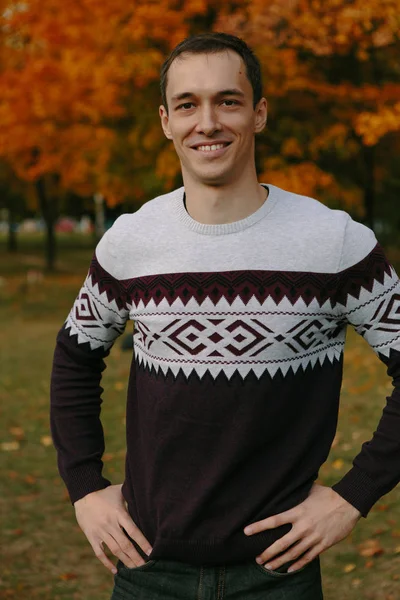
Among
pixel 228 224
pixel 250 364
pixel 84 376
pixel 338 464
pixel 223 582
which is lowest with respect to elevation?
pixel 338 464

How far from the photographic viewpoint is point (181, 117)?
240cm

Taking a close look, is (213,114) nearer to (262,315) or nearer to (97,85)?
(262,315)

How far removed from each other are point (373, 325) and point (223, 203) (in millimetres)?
542

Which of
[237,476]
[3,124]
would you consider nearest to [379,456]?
[237,476]

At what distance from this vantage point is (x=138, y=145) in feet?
61.0

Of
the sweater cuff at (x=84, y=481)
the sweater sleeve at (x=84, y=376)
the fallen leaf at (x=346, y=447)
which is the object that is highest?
the sweater sleeve at (x=84, y=376)

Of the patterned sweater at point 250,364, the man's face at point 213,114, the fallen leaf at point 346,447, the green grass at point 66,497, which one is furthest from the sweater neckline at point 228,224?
the fallen leaf at point 346,447

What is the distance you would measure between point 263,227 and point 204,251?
0.18 metres

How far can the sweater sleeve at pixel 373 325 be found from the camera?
229cm

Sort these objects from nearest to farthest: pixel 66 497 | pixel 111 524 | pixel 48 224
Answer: pixel 111 524, pixel 66 497, pixel 48 224

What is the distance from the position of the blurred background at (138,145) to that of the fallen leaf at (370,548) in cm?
1

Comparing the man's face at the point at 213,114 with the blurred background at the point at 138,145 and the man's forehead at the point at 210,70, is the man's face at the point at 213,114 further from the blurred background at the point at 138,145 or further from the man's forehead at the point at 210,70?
the blurred background at the point at 138,145

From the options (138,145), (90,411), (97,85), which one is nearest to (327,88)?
(97,85)

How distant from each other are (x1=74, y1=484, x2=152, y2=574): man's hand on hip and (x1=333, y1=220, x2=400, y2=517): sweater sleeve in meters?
0.60
